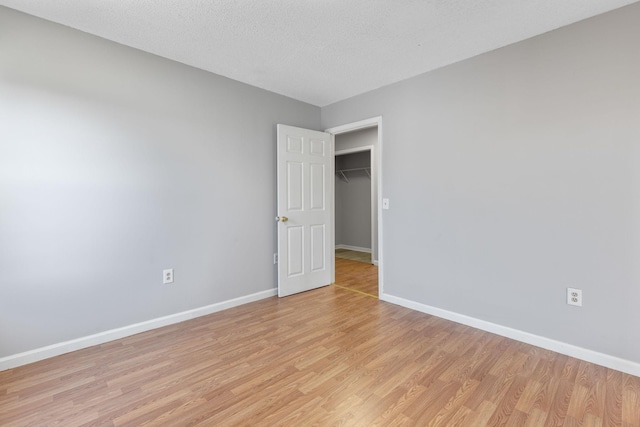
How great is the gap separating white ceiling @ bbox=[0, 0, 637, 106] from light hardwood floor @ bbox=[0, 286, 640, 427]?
95.1 inches

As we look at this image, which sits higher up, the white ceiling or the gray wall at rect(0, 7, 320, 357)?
the white ceiling

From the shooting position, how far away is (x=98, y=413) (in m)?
1.55

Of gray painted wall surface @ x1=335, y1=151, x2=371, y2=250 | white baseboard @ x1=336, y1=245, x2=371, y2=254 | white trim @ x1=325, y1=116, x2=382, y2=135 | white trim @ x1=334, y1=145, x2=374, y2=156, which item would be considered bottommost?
white baseboard @ x1=336, y1=245, x2=371, y2=254

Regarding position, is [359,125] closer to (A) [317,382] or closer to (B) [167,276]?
(B) [167,276]

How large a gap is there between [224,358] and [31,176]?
188 cm

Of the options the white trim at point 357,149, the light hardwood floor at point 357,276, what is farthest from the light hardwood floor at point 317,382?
Result: the white trim at point 357,149

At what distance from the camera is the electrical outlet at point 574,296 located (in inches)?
81.9

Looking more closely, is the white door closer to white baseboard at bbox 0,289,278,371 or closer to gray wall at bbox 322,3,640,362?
white baseboard at bbox 0,289,278,371

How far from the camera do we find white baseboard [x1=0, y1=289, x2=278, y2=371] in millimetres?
1994

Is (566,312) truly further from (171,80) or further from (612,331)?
(171,80)

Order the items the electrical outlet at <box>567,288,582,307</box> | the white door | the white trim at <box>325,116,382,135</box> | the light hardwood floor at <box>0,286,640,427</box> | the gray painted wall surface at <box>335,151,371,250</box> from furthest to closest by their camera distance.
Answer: the gray painted wall surface at <box>335,151,371,250</box>
the white door
the white trim at <box>325,116,382,135</box>
the electrical outlet at <box>567,288,582,307</box>
the light hardwood floor at <box>0,286,640,427</box>


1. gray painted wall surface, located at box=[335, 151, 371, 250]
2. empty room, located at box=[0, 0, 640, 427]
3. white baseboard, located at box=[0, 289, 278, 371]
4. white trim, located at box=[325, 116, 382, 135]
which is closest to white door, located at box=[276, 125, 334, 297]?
white trim, located at box=[325, 116, 382, 135]

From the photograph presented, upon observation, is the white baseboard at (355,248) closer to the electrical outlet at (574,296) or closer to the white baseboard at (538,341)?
the white baseboard at (538,341)

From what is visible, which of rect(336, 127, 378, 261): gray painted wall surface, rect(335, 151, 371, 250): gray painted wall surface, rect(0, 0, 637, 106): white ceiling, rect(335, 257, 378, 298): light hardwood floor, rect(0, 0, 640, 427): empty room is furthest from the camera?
rect(335, 151, 371, 250): gray painted wall surface
